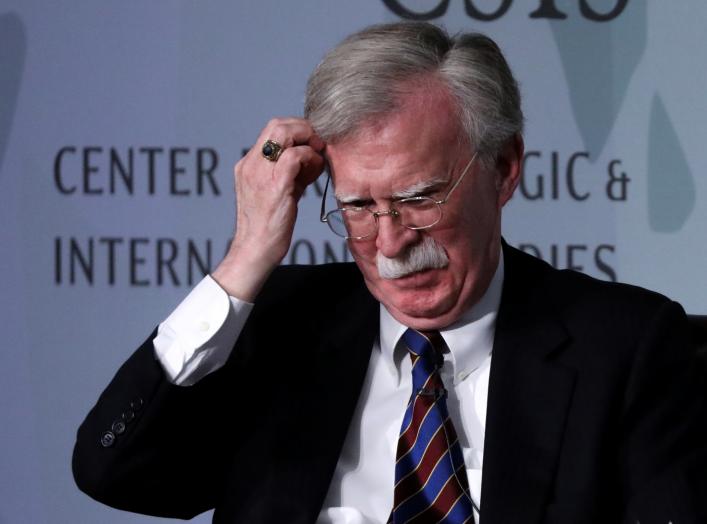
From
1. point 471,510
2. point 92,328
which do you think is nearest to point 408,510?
point 471,510

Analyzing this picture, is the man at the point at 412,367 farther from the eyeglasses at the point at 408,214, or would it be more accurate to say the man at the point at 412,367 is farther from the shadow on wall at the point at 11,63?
the shadow on wall at the point at 11,63

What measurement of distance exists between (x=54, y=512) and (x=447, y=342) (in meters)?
1.38

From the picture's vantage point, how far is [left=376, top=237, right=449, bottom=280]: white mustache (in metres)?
2.00

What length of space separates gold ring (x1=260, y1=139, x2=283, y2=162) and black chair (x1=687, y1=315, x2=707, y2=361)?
2.51 feet

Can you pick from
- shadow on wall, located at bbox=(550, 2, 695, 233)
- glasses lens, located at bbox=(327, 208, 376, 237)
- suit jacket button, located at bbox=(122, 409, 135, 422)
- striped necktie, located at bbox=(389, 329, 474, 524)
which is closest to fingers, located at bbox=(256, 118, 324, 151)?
glasses lens, located at bbox=(327, 208, 376, 237)

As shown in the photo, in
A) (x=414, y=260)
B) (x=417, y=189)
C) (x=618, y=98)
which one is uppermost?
(x=618, y=98)

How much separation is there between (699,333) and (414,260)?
56 centimetres

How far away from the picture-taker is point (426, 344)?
83.0 inches

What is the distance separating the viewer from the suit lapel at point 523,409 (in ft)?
6.40

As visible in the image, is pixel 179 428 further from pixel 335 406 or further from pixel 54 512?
pixel 54 512

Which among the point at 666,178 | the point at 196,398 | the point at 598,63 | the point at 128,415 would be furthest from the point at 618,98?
the point at 128,415

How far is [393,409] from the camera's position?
7.06 feet

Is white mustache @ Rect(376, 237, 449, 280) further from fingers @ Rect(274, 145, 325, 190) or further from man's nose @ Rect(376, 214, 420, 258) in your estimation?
fingers @ Rect(274, 145, 325, 190)

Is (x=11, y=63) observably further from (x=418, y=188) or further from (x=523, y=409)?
(x=523, y=409)
